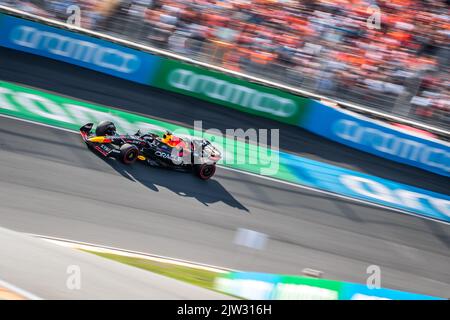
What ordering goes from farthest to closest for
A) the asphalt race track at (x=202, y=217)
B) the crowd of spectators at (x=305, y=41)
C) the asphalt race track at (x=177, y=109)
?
the crowd of spectators at (x=305, y=41) < the asphalt race track at (x=177, y=109) < the asphalt race track at (x=202, y=217)

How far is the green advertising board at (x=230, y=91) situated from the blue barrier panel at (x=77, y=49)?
0.43 m

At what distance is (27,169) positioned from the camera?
40.5ft

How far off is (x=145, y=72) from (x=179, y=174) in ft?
11.8

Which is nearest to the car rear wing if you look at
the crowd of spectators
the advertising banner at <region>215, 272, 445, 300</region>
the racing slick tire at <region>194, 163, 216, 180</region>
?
the racing slick tire at <region>194, 163, 216, 180</region>

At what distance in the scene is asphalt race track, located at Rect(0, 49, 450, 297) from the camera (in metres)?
11.7

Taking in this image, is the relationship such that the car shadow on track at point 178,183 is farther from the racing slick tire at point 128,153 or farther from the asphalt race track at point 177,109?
the asphalt race track at point 177,109

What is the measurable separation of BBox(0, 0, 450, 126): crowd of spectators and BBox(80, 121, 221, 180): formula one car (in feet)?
11.1

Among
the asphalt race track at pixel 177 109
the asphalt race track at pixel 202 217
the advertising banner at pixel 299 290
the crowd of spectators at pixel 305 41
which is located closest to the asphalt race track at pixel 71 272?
the advertising banner at pixel 299 290

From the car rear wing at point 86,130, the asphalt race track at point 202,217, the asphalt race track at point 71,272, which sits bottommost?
the asphalt race track at point 71,272

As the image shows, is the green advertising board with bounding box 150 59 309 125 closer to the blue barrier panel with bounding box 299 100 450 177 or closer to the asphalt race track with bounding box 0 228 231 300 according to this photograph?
the blue barrier panel with bounding box 299 100 450 177

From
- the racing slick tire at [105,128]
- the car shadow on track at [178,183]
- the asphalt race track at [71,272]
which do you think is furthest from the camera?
the racing slick tire at [105,128]

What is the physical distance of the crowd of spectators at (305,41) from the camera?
15.9m
